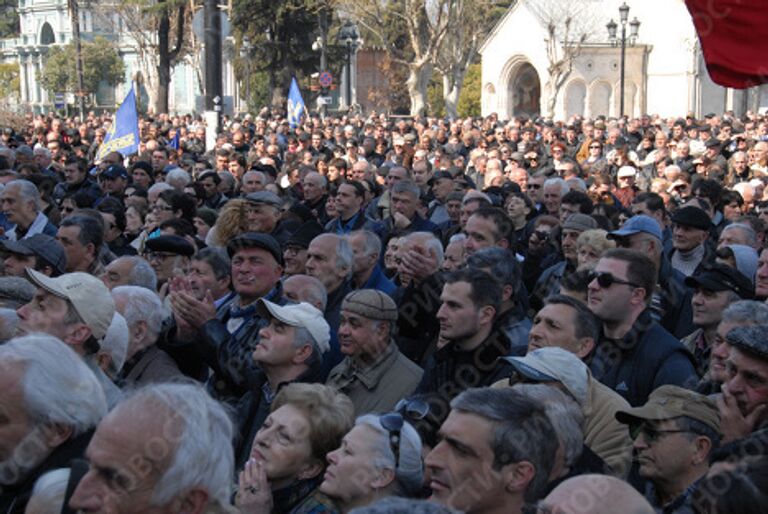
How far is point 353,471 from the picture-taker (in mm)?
3938

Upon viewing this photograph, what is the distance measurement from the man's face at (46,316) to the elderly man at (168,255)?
242 centimetres

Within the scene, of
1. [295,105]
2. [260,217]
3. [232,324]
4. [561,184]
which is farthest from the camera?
[295,105]

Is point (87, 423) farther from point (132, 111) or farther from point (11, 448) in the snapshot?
point (132, 111)

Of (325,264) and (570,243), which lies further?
(570,243)

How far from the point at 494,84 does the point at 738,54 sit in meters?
55.8

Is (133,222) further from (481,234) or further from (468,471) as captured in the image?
(468,471)

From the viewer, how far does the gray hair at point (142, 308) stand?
5719 millimetres

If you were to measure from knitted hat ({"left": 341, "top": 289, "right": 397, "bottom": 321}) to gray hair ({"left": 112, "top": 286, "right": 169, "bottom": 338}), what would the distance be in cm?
94

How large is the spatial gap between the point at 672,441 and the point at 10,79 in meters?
97.8

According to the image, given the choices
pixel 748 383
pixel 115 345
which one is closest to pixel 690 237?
pixel 748 383

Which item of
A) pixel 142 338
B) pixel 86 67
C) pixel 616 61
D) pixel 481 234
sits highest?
pixel 86 67

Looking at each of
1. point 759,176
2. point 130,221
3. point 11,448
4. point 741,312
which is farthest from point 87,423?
point 759,176

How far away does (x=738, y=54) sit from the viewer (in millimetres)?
5629

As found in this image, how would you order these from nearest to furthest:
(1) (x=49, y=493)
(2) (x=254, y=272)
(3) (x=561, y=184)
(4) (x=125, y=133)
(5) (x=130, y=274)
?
1. (1) (x=49, y=493)
2. (2) (x=254, y=272)
3. (5) (x=130, y=274)
4. (3) (x=561, y=184)
5. (4) (x=125, y=133)
